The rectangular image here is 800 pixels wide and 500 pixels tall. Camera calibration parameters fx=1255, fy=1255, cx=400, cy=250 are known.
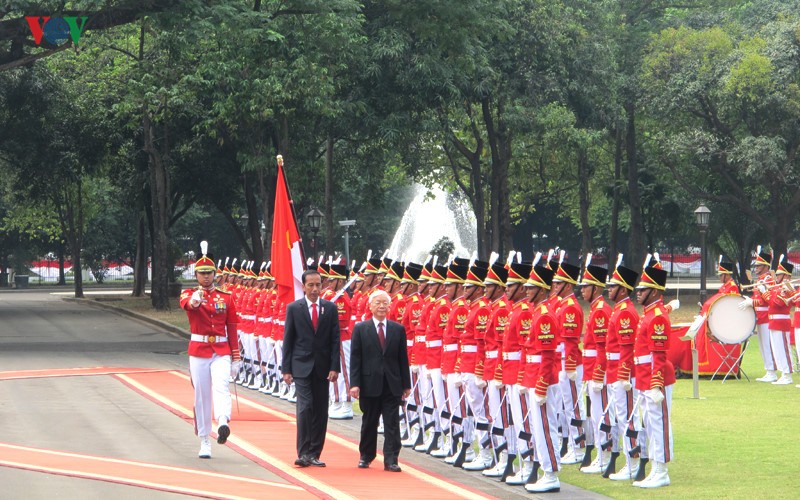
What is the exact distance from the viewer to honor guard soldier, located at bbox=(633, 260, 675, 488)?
39.4 ft

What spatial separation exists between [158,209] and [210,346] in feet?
103

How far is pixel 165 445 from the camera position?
1498 centimetres

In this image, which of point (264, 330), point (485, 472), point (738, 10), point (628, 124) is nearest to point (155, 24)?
point (264, 330)

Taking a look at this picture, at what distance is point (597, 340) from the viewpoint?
520 inches

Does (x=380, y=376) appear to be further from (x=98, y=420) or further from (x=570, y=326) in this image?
(x=98, y=420)

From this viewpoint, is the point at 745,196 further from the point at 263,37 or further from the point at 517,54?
the point at 263,37

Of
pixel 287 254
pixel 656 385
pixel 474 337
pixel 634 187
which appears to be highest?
pixel 634 187

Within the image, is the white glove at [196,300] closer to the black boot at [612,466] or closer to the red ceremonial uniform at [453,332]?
the red ceremonial uniform at [453,332]

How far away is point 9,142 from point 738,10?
30.8 m

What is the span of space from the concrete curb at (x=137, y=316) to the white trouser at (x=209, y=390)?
20.9 metres

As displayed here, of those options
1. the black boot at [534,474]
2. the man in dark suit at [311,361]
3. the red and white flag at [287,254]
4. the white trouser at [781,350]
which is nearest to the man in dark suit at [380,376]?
the man in dark suit at [311,361]

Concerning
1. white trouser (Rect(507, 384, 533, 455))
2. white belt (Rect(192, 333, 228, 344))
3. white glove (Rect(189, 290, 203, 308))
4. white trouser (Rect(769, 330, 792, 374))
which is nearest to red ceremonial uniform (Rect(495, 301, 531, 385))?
white trouser (Rect(507, 384, 533, 455))

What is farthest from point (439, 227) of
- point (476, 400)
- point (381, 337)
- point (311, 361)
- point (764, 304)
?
point (381, 337)

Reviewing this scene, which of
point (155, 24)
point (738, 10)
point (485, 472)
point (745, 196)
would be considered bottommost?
point (485, 472)
